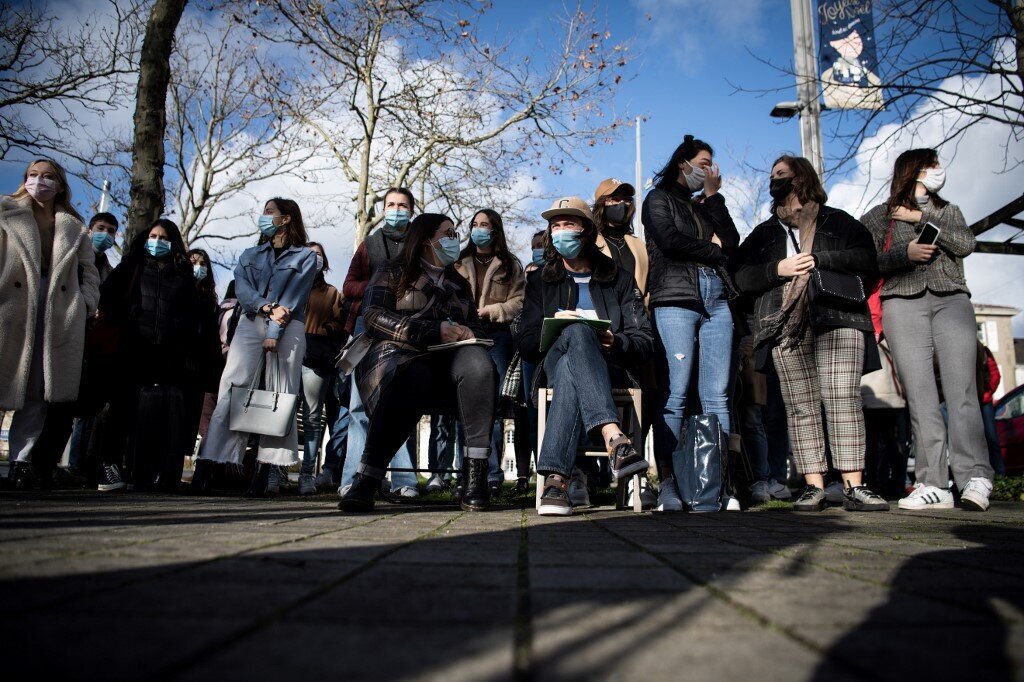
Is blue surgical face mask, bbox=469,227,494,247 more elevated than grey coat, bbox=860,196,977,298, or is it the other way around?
blue surgical face mask, bbox=469,227,494,247

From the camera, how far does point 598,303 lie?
459cm

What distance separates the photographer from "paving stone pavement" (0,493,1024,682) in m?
1.03

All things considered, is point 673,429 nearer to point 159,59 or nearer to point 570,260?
point 570,260

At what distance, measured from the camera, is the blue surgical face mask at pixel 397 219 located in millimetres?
5992

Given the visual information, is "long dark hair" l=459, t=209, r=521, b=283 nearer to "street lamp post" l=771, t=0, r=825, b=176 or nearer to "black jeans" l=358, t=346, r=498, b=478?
"black jeans" l=358, t=346, r=498, b=478

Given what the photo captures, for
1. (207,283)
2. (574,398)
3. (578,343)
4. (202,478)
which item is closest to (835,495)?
(574,398)

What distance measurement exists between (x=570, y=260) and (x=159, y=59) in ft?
18.5

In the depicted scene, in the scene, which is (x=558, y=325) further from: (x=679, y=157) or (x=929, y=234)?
(x=929, y=234)

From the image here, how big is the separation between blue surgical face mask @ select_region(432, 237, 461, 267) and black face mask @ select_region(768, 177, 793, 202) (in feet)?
7.19

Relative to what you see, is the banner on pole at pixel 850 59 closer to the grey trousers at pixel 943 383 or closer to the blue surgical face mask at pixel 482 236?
the grey trousers at pixel 943 383

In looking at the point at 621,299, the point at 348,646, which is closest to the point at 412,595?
the point at 348,646

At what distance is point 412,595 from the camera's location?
149 cm

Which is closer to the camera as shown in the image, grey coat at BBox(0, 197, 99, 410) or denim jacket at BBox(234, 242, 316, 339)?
grey coat at BBox(0, 197, 99, 410)

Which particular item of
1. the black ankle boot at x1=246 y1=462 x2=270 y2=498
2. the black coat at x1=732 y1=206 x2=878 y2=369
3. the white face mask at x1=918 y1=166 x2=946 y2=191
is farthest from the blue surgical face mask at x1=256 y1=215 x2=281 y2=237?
the white face mask at x1=918 y1=166 x2=946 y2=191
